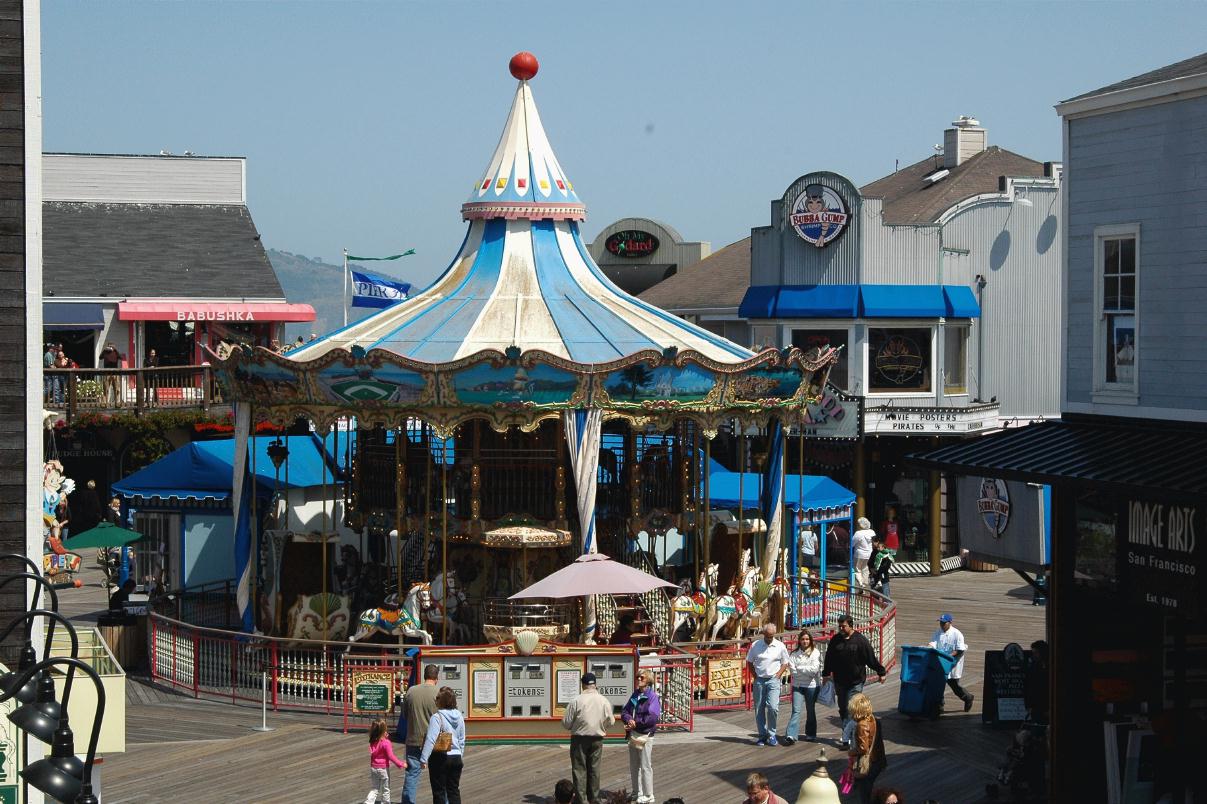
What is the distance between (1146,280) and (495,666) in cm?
809

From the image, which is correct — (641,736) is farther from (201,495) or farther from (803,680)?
(201,495)

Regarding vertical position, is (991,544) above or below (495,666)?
above

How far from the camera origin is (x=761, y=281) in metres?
36.4

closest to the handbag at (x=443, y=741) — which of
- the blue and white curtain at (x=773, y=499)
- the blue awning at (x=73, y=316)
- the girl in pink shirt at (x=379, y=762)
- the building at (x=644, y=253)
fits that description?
the girl in pink shirt at (x=379, y=762)

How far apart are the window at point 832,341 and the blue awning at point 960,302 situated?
7.29 feet

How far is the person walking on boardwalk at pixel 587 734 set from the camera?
52.0 ft

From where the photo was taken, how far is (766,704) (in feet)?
61.9

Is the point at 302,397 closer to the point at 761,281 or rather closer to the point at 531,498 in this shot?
the point at 531,498

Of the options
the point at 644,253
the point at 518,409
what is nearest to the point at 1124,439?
the point at 518,409

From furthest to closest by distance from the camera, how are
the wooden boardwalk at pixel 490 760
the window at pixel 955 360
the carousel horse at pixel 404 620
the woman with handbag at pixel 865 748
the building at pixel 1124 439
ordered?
1. the window at pixel 955 360
2. the carousel horse at pixel 404 620
3. the wooden boardwalk at pixel 490 760
4. the woman with handbag at pixel 865 748
5. the building at pixel 1124 439

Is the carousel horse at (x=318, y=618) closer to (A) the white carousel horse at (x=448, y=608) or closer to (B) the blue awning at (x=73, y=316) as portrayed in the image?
(A) the white carousel horse at (x=448, y=608)

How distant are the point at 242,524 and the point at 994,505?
10.9 meters

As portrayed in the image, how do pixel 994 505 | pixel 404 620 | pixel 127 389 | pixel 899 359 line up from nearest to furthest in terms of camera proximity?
pixel 994 505, pixel 404 620, pixel 899 359, pixel 127 389

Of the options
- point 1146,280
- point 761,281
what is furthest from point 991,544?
point 761,281
